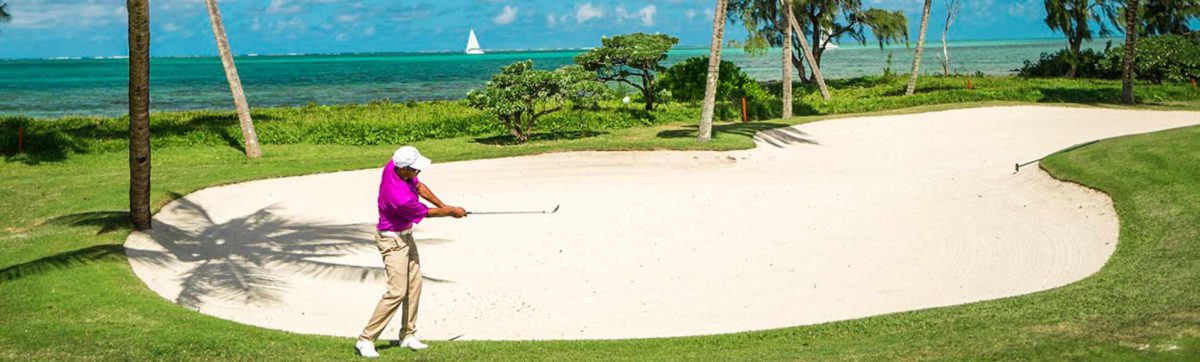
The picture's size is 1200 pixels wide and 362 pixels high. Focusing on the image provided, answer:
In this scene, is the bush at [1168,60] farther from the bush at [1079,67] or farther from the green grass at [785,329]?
the green grass at [785,329]

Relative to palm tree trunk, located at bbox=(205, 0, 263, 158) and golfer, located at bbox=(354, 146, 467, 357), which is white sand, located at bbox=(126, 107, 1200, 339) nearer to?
golfer, located at bbox=(354, 146, 467, 357)

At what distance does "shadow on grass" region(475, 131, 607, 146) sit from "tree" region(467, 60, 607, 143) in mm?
549

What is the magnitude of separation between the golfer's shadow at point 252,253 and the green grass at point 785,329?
0.84m

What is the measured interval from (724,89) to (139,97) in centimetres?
2753

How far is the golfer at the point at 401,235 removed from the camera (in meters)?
9.70

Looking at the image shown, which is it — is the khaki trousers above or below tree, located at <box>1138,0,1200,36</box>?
below

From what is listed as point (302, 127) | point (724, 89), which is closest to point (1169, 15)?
point (724, 89)

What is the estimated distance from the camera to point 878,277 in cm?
1462

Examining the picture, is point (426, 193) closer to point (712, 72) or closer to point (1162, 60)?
point (712, 72)

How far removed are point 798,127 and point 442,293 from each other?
19.7 m

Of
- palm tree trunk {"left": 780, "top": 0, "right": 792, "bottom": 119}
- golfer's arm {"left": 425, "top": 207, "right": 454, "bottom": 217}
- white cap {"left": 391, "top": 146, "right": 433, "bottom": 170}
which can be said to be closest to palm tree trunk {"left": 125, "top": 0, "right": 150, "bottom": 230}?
golfer's arm {"left": 425, "top": 207, "right": 454, "bottom": 217}

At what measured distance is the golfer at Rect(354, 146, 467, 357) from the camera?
970 centimetres

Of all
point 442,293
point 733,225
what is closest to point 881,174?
point 733,225

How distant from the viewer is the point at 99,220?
57.8 feet
